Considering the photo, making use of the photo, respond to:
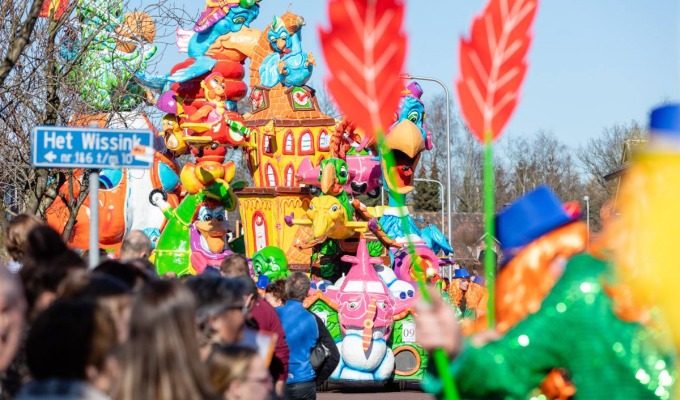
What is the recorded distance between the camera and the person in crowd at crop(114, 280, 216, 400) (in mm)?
2967

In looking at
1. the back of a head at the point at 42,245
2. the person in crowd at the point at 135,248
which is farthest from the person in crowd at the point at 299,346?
the back of a head at the point at 42,245

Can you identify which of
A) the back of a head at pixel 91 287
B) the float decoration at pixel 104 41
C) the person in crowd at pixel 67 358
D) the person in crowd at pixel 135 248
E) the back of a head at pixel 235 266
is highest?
the float decoration at pixel 104 41

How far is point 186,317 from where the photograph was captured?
308 cm

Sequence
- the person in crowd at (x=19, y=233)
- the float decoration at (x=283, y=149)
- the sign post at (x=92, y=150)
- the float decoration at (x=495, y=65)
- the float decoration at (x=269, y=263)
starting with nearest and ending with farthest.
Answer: the float decoration at (x=495, y=65), the person in crowd at (x=19, y=233), the sign post at (x=92, y=150), the float decoration at (x=269, y=263), the float decoration at (x=283, y=149)

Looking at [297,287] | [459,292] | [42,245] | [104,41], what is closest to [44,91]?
[104,41]

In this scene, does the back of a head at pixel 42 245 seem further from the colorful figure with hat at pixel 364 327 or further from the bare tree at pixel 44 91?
the colorful figure with hat at pixel 364 327

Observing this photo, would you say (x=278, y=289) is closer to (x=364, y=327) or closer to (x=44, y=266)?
(x=44, y=266)

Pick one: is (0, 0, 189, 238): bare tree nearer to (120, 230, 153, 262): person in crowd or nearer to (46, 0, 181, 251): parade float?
(46, 0, 181, 251): parade float

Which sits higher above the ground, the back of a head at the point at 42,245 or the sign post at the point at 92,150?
the sign post at the point at 92,150

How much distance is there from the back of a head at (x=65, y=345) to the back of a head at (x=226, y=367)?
47 cm

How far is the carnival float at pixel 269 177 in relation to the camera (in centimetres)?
1484

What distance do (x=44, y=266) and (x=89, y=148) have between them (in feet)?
7.09

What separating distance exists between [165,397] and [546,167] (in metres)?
63.8

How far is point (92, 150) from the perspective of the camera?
6555 mm
